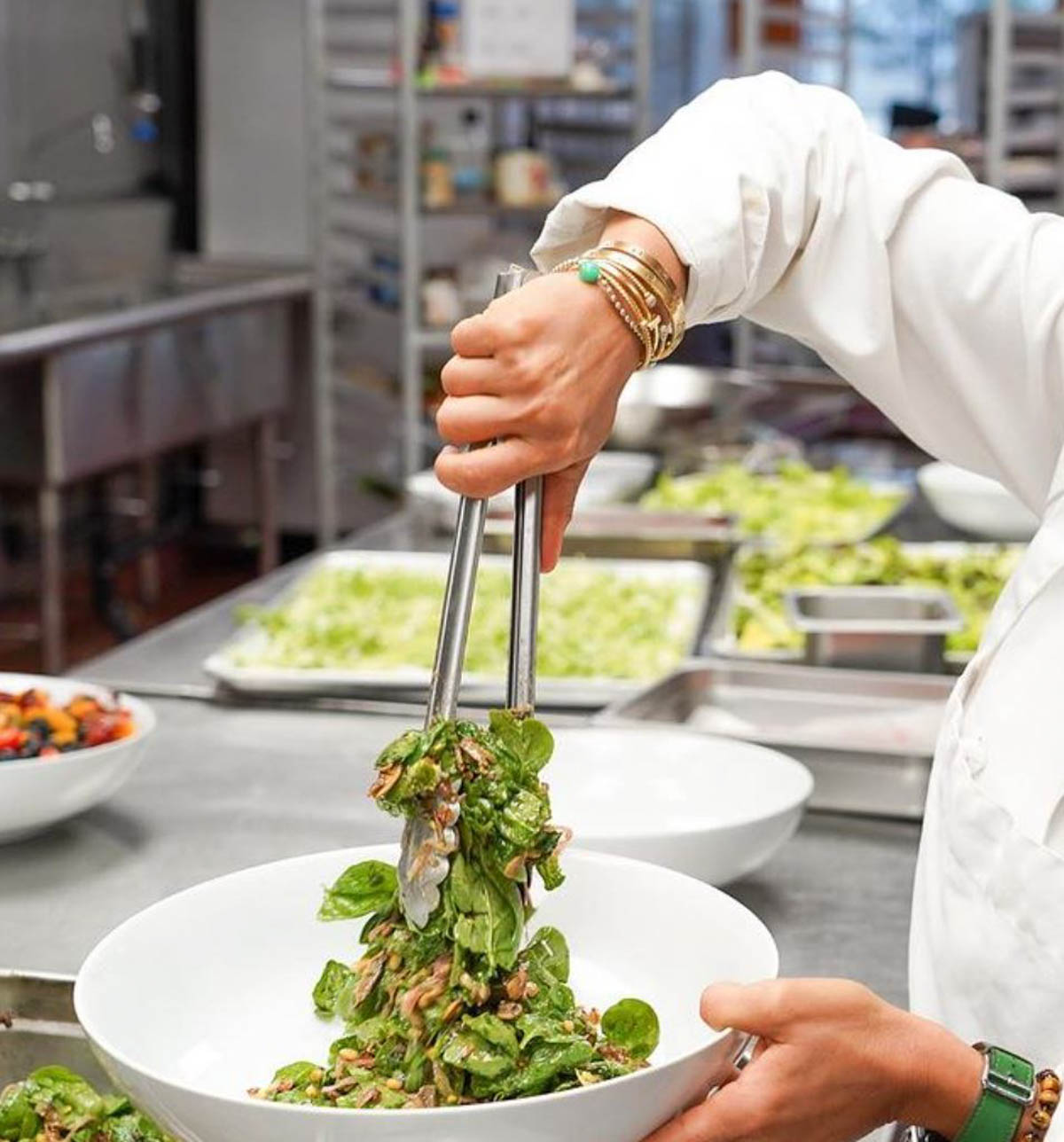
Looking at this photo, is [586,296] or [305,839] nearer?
[586,296]

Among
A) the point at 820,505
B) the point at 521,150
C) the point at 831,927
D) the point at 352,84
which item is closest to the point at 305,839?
the point at 831,927

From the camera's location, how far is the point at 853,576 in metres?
2.88

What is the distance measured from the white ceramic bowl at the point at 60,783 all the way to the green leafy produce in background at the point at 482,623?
0.65 m

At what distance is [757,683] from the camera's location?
2.27 meters

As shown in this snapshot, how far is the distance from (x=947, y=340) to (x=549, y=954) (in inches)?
25.4

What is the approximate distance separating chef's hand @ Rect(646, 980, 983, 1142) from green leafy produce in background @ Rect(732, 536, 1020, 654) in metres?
1.49

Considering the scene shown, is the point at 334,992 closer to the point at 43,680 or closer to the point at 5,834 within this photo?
the point at 5,834

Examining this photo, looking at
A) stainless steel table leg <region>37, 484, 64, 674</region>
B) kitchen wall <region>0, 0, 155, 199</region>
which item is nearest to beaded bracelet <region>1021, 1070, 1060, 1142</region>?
stainless steel table leg <region>37, 484, 64, 674</region>

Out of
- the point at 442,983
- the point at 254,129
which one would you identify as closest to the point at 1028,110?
the point at 254,129

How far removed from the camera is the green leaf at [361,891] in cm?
121

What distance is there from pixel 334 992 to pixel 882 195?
2.55 ft

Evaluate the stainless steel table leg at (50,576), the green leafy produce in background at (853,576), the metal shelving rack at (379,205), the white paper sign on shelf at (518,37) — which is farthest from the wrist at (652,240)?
the metal shelving rack at (379,205)

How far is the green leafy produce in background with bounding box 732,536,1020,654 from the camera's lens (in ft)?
8.63

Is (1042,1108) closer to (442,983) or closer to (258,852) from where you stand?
(442,983)
